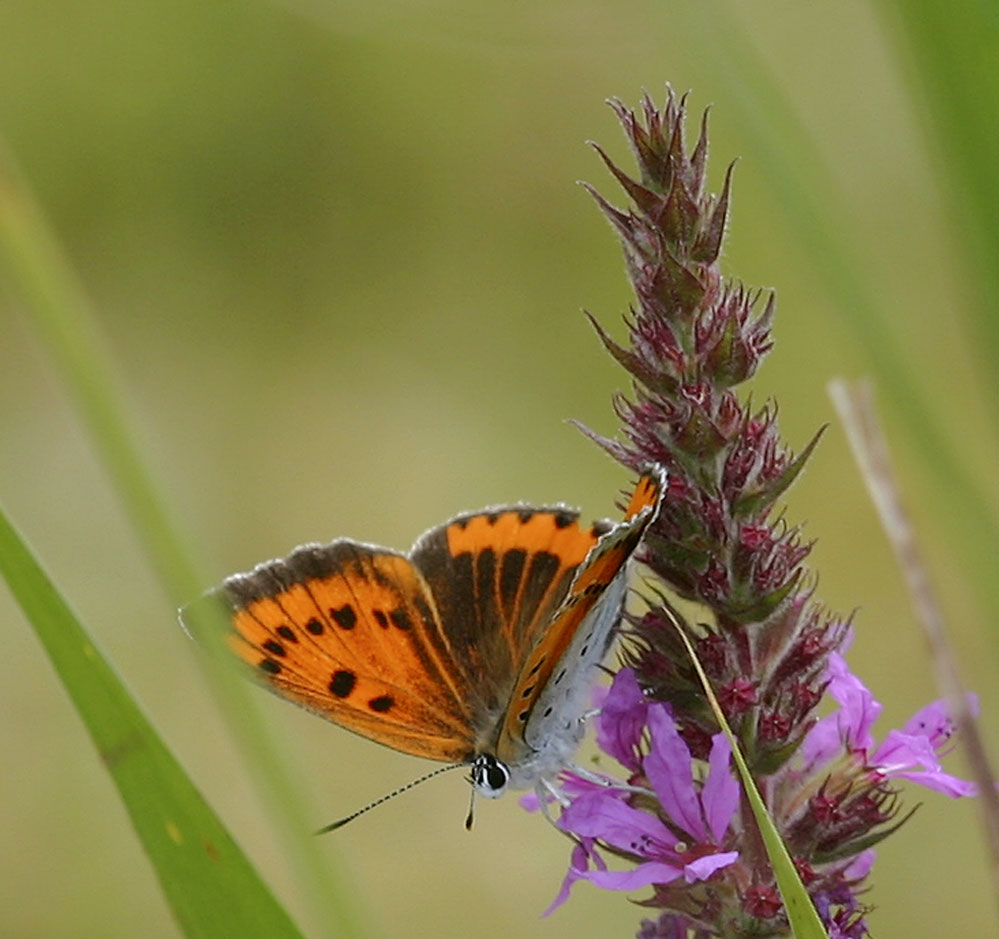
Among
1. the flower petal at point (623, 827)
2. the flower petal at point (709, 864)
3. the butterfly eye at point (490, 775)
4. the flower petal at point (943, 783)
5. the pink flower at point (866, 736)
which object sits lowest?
the flower petal at point (943, 783)

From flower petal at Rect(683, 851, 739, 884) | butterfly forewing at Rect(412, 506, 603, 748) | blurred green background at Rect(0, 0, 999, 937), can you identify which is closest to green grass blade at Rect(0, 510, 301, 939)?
flower petal at Rect(683, 851, 739, 884)

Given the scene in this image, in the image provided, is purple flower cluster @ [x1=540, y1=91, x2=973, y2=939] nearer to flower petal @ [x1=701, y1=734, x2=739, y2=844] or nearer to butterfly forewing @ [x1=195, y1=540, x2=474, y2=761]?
flower petal @ [x1=701, y1=734, x2=739, y2=844]

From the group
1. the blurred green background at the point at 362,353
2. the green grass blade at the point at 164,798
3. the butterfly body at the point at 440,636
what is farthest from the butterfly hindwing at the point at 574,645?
the blurred green background at the point at 362,353

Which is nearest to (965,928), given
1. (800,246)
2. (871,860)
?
(871,860)

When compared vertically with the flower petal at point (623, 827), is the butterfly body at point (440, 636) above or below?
above

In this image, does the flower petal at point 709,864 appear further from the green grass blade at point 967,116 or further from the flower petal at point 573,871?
the green grass blade at point 967,116

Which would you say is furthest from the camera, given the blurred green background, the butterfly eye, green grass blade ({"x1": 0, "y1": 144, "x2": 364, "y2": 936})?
the blurred green background
